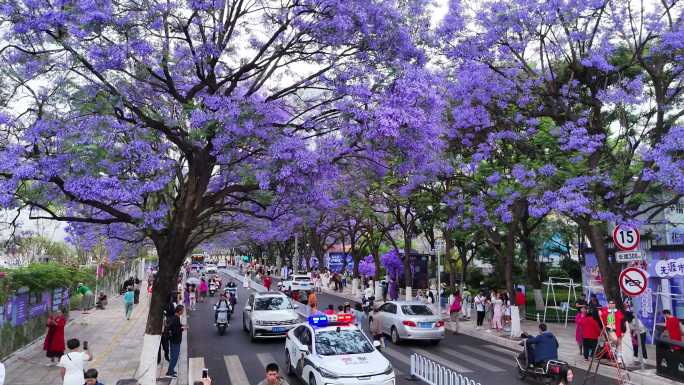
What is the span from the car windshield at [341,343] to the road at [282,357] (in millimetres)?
1423

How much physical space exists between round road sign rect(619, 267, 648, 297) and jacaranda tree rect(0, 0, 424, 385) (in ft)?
24.0

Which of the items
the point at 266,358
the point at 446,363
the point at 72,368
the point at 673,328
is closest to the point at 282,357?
the point at 266,358

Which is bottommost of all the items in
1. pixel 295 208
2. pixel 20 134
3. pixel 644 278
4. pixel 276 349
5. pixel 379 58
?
pixel 276 349

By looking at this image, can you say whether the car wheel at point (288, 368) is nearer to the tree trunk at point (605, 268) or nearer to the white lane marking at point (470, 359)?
the white lane marking at point (470, 359)

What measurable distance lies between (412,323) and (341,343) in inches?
254

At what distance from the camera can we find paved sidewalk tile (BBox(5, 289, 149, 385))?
Result: 42.9 ft

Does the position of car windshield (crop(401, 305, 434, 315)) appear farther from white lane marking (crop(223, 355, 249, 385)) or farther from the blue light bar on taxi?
white lane marking (crop(223, 355, 249, 385))

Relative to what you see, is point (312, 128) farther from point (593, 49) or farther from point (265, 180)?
point (593, 49)

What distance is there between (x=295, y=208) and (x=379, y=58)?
6052 millimetres

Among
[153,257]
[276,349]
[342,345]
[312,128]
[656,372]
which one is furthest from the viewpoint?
[153,257]

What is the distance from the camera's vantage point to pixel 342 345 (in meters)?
11.4

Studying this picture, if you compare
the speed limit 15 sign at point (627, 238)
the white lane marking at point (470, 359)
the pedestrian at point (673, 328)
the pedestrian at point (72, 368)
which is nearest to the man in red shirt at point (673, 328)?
the pedestrian at point (673, 328)

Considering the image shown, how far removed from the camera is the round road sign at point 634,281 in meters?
11.9

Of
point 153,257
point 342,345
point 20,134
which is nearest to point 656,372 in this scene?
point 342,345
